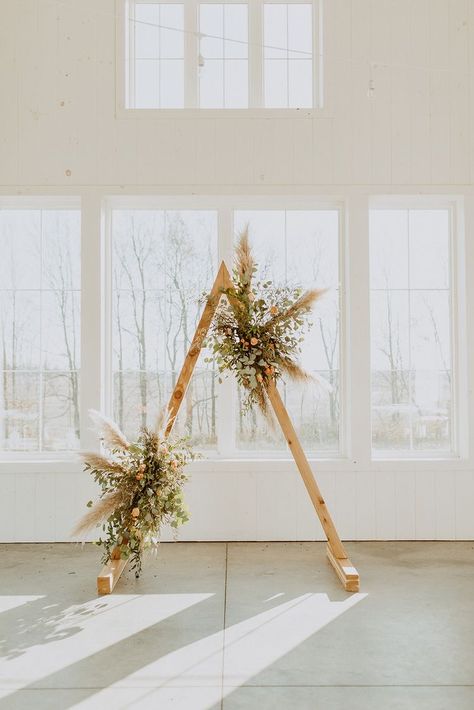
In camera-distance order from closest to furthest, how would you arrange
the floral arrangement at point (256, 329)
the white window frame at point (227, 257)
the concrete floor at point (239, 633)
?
the concrete floor at point (239, 633)
the floral arrangement at point (256, 329)
the white window frame at point (227, 257)

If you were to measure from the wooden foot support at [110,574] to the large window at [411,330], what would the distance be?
193 centimetres

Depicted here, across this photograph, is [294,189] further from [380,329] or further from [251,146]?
[380,329]

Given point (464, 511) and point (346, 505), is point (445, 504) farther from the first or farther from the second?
point (346, 505)

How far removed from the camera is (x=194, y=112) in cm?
427

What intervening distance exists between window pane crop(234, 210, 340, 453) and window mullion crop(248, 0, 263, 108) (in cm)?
87

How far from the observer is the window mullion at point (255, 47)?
4383mm

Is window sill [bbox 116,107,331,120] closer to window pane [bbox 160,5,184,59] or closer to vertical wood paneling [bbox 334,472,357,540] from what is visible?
window pane [bbox 160,5,184,59]

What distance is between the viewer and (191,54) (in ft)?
14.4

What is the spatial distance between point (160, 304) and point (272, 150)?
4.24ft

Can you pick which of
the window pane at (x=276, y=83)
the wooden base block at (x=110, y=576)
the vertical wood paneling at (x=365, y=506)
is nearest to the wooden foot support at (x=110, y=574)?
the wooden base block at (x=110, y=576)

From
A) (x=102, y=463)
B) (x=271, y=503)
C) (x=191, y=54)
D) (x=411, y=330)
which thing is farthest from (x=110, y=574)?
(x=191, y=54)

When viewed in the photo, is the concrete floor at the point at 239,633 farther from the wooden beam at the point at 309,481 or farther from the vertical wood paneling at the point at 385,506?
the vertical wood paneling at the point at 385,506

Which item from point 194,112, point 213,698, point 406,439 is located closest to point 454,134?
point 194,112

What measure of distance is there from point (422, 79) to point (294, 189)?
1165 millimetres
